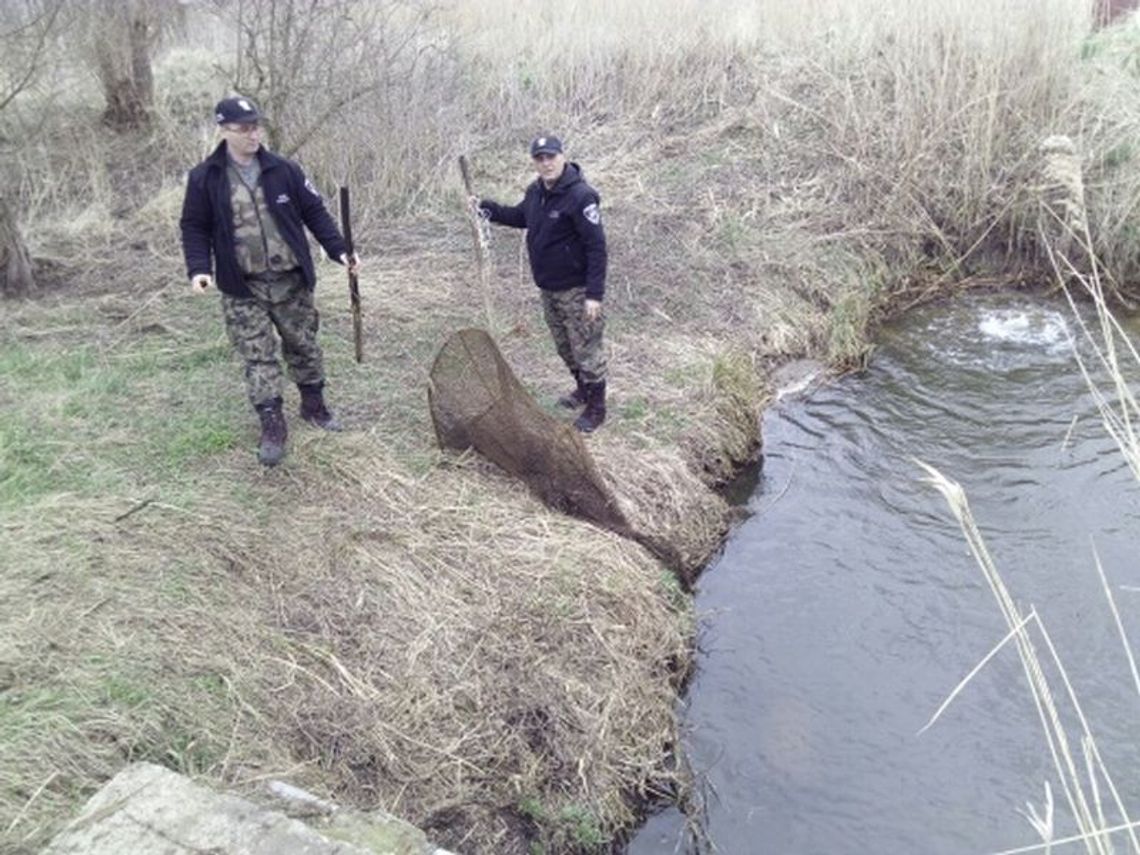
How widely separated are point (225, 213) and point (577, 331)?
6.46ft

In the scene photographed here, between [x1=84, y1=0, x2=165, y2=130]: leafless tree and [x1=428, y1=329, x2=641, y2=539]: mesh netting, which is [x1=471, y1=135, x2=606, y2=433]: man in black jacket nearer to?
[x1=428, y1=329, x2=641, y2=539]: mesh netting

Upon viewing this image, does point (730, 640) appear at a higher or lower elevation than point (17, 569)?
lower

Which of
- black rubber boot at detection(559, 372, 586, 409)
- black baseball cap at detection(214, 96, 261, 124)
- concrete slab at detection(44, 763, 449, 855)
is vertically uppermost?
black baseball cap at detection(214, 96, 261, 124)

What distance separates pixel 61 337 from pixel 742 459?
456 cm

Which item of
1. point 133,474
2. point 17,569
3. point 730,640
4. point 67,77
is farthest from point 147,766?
point 67,77

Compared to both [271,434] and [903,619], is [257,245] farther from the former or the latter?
[903,619]

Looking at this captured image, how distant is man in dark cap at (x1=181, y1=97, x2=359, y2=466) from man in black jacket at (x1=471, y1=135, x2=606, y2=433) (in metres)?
0.99

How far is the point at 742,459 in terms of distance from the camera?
6902 mm

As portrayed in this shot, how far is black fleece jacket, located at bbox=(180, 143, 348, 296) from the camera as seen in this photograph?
5066mm

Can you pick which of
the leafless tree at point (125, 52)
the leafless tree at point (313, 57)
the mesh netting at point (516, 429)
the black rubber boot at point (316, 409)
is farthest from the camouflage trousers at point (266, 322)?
the leafless tree at point (125, 52)

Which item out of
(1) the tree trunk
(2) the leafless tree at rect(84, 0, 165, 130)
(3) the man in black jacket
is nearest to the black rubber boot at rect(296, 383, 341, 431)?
(3) the man in black jacket

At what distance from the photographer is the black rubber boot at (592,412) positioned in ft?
20.6

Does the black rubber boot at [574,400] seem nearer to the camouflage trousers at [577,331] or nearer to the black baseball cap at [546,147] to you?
the camouflage trousers at [577,331]

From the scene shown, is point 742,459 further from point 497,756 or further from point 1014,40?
point 1014,40
